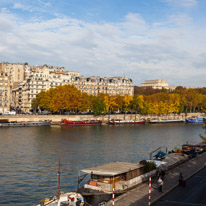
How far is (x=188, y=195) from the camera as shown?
2620 centimetres

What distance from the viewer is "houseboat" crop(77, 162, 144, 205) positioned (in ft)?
87.9

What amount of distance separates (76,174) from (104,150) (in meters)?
19.1

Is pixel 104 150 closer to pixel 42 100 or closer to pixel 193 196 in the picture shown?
pixel 193 196

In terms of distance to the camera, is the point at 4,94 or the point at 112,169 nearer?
the point at 112,169

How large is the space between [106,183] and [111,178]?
62cm

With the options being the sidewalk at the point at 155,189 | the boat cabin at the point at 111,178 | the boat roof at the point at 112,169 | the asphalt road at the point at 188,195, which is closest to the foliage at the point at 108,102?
the sidewalk at the point at 155,189

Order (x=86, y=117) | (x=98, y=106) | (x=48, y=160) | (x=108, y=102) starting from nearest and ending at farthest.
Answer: (x=48, y=160)
(x=86, y=117)
(x=98, y=106)
(x=108, y=102)

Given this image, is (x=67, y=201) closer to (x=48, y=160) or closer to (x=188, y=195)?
(x=188, y=195)

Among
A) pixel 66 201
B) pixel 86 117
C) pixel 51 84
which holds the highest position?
pixel 51 84

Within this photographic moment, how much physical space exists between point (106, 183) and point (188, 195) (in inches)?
274

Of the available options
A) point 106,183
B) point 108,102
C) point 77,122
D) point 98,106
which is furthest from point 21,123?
point 106,183

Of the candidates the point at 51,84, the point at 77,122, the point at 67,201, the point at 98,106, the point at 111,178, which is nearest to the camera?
the point at 67,201

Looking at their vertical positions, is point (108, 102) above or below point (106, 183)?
above

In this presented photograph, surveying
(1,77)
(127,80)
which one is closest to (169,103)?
(127,80)
